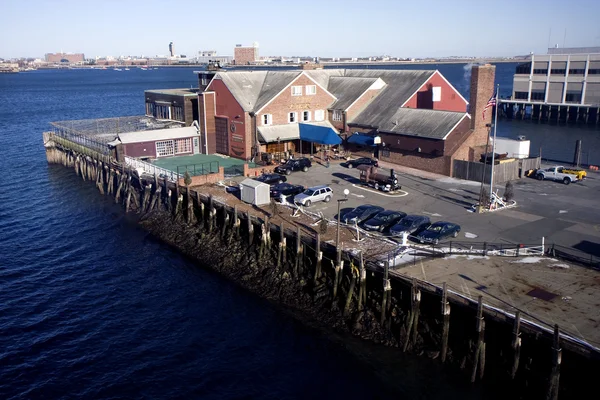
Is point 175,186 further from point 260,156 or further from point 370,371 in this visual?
point 370,371

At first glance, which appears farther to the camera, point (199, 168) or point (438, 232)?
point (199, 168)

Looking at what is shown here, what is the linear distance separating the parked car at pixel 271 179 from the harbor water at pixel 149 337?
10.7 metres

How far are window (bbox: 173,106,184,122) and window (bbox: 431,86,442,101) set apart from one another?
31084 millimetres

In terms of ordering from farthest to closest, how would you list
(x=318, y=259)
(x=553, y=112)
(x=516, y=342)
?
(x=553, y=112)
(x=318, y=259)
(x=516, y=342)

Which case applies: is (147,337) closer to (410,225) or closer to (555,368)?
(410,225)

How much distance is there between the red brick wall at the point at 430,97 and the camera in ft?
210

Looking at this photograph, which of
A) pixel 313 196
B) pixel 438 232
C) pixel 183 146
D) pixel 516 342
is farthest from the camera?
pixel 183 146

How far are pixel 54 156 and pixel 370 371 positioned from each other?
64305 mm

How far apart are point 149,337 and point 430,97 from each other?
150 ft

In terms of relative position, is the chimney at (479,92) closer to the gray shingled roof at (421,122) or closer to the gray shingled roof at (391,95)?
the gray shingled roof at (421,122)

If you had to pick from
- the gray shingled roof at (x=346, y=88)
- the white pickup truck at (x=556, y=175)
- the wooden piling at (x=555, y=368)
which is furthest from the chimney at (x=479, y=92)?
the wooden piling at (x=555, y=368)

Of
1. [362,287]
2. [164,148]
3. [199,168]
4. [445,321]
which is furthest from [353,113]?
[445,321]

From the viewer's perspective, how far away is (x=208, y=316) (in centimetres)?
3453

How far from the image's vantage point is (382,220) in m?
38.0
